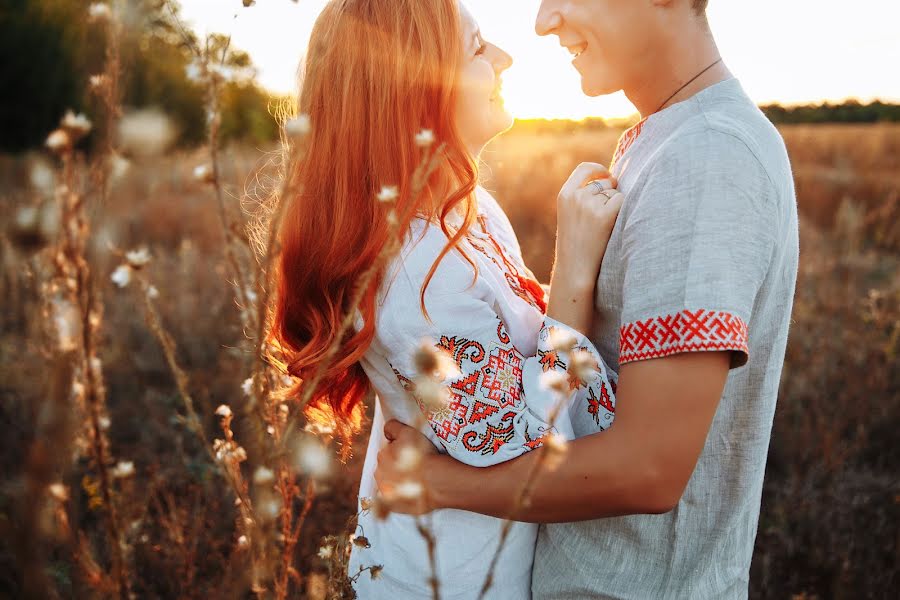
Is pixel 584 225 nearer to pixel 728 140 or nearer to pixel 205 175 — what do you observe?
pixel 728 140

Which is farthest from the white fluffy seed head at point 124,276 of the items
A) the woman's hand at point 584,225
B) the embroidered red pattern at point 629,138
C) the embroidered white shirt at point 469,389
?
the embroidered red pattern at point 629,138

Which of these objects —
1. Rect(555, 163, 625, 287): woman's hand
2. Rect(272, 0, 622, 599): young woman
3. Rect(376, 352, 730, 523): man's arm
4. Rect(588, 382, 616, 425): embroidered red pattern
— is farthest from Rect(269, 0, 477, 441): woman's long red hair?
Rect(376, 352, 730, 523): man's arm

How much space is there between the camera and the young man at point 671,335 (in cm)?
115

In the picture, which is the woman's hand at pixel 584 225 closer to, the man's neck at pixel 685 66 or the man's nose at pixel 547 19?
the man's neck at pixel 685 66

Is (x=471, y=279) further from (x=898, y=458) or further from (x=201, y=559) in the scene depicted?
(x=898, y=458)

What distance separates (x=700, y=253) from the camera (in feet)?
3.74

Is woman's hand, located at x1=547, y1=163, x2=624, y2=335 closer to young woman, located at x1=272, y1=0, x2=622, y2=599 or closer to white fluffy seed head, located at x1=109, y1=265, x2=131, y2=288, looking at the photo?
young woman, located at x1=272, y1=0, x2=622, y2=599

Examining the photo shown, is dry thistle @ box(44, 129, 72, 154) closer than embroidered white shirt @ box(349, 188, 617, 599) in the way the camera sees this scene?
Yes

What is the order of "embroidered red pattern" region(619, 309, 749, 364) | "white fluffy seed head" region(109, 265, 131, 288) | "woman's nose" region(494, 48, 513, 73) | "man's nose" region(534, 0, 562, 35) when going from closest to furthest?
"white fluffy seed head" region(109, 265, 131, 288) → "embroidered red pattern" region(619, 309, 749, 364) → "man's nose" region(534, 0, 562, 35) → "woman's nose" region(494, 48, 513, 73)

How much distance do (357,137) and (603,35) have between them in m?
0.65

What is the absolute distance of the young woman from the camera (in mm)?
1405

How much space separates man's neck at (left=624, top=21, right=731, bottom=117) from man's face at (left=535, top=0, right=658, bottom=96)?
0.04 meters

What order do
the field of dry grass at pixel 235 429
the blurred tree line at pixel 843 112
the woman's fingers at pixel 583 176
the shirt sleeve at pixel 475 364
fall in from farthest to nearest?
the blurred tree line at pixel 843 112
the field of dry grass at pixel 235 429
the woman's fingers at pixel 583 176
the shirt sleeve at pixel 475 364

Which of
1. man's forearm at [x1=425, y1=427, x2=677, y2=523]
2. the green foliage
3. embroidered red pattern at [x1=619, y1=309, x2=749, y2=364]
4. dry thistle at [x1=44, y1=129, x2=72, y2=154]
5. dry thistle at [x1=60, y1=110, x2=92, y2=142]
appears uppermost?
the green foliage
